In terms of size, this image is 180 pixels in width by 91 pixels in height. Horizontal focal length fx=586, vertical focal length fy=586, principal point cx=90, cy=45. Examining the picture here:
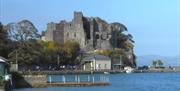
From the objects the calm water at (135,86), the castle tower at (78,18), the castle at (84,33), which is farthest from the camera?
the castle tower at (78,18)

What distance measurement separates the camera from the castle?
611 feet

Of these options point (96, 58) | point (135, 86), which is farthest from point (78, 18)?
point (135, 86)

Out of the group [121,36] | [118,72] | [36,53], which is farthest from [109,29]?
[36,53]

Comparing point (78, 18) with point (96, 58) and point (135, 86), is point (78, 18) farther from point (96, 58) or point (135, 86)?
point (135, 86)

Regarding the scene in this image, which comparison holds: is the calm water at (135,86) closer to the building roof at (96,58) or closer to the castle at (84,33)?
the building roof at (96,58)

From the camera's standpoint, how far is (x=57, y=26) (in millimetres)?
191500

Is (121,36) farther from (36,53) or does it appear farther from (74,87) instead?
(74,87)

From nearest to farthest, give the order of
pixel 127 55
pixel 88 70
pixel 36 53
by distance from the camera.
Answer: pixel 36 53 < pixel 88 70 < pixel 127 55

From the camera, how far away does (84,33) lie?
18850 centimetres

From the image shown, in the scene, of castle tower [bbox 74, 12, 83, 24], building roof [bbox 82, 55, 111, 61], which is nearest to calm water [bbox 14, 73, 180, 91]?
building roof [bbox 82, 55, 111, 61]

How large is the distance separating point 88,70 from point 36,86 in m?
81.7

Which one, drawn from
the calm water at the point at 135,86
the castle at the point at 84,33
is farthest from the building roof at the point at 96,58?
the calm water at the point at 135,86

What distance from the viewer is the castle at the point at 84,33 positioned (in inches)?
7333

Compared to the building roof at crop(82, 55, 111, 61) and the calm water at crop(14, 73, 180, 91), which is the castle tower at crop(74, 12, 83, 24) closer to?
the building roof at crop(82, 55, 111, 61)
